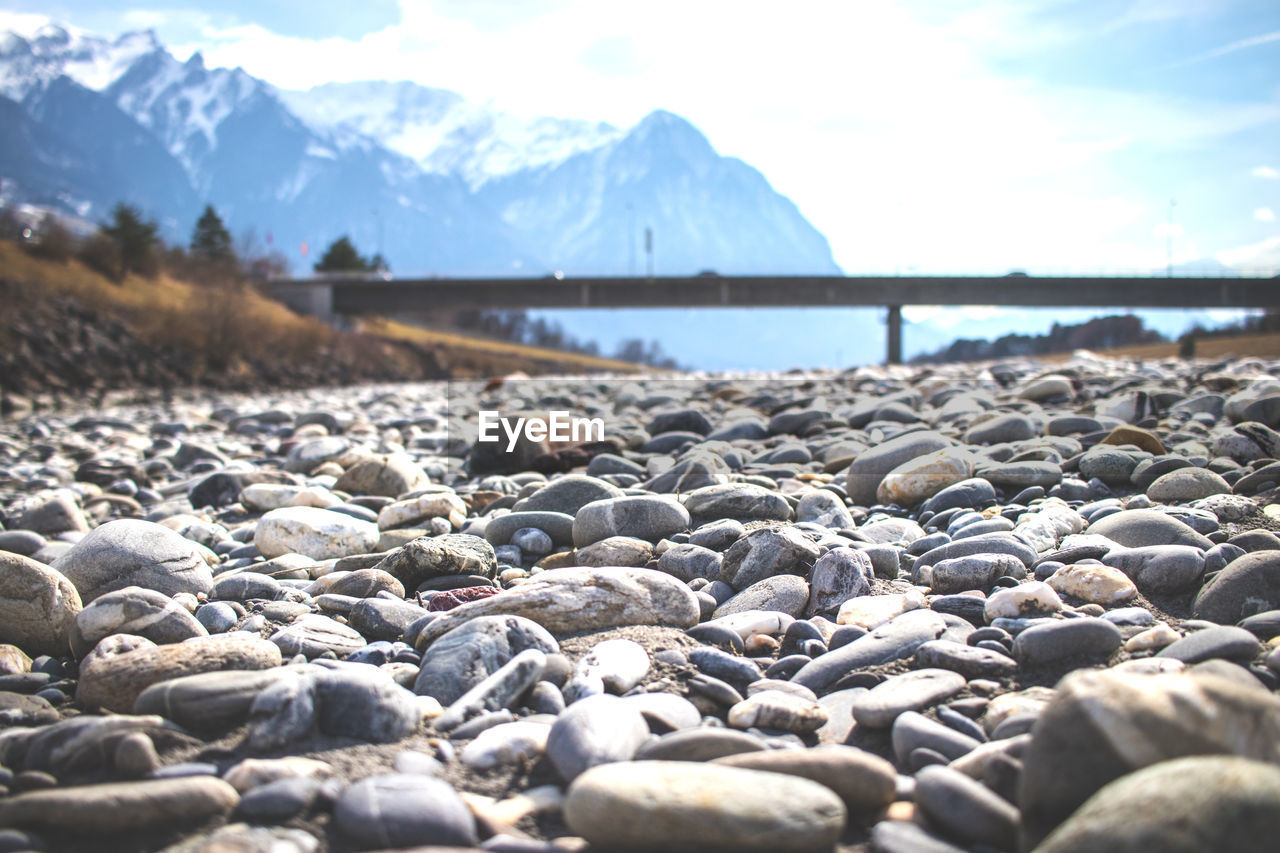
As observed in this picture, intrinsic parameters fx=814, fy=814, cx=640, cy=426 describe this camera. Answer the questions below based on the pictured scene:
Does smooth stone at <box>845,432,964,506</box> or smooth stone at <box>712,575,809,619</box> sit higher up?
smooth stone at <box>845,432,964,506</box>

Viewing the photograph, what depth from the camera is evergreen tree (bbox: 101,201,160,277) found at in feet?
124

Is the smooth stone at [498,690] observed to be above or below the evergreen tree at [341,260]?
below

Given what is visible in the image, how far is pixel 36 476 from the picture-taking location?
28.6ft

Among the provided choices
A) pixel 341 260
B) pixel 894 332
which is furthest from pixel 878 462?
pixel 341 260

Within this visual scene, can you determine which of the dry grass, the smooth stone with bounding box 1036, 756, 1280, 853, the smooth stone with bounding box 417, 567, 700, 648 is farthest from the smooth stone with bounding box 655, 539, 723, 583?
the dry grass

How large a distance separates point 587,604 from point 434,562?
111 cm

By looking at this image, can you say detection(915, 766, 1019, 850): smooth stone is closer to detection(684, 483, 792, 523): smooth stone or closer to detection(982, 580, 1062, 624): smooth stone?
detection(982, 580, 1062, 624): smooth stone

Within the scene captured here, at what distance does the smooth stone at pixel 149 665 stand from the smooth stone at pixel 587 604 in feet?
2.10

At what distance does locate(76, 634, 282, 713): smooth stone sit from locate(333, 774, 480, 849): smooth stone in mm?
1021

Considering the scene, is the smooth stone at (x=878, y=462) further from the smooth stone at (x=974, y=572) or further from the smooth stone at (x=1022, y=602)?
the smooth stone at (x=1022, y=602)

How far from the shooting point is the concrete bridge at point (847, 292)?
4453 cm

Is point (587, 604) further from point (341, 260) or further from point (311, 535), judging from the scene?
point (341, 260)

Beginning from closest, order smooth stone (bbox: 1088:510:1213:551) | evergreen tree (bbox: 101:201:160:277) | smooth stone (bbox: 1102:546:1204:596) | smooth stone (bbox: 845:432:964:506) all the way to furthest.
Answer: smooth stone (bbox: 1102:546:1204:596)
smooth stone (bbox: 1088:510:1213:551)
smooth stone (bbox: 845:432:964:506)
evergreen tree (bbox: 101:201:160:277)

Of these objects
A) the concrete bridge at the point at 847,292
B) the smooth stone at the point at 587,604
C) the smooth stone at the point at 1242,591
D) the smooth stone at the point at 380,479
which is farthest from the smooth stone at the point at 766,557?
the concrete bridge at the point at 847,292
